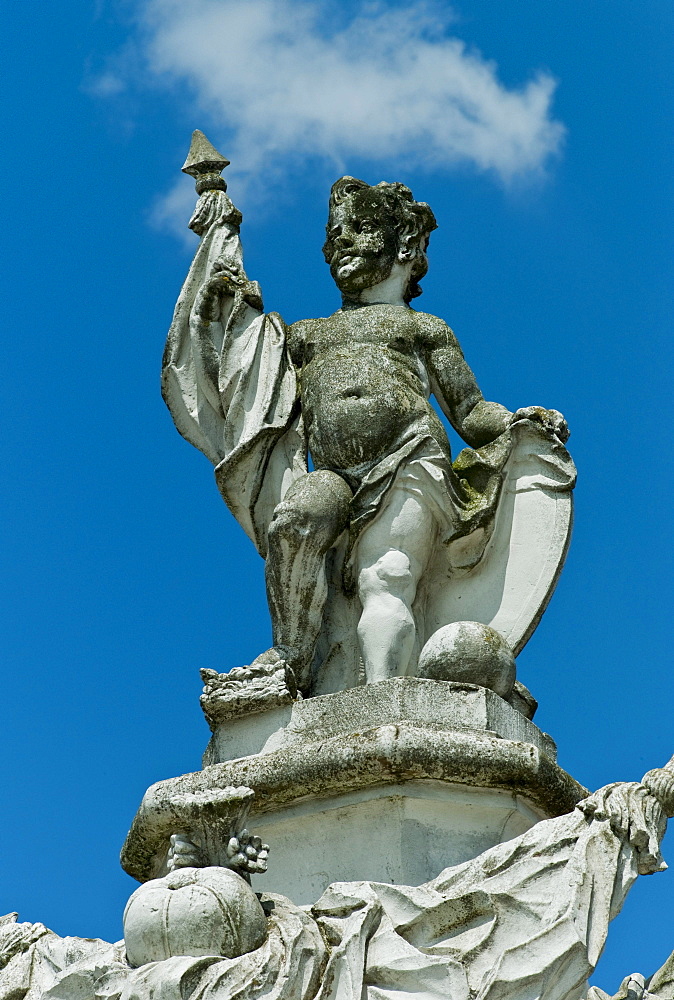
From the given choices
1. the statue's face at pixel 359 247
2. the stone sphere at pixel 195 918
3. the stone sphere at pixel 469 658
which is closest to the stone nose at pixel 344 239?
the statue's face at pixel 359 247

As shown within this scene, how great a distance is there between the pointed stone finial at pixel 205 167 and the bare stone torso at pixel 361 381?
1028 millimetres

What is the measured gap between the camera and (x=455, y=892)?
749cm

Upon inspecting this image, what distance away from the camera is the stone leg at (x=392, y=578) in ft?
29.0

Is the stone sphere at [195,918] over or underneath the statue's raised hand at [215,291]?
underneath

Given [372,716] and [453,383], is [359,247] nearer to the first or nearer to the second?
[453,383]

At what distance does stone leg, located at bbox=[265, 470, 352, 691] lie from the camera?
897 centimetres

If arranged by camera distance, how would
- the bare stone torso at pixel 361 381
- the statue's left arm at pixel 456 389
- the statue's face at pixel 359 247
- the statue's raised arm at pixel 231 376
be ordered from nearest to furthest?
1. the bare stone torso at pixel 361 381
2. the statue's raised arm at pixel 231 376
3. the statue's left arm at pixel 456 389
4. the statue's face at pixel 359 247

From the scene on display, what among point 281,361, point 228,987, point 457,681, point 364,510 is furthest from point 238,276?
point 228,987

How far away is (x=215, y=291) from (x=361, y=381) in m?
1.08

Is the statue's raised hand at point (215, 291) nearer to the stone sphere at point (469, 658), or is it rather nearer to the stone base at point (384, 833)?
the stone sphere at point (469, 658)

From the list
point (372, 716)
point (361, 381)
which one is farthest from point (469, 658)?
point (361, 381)

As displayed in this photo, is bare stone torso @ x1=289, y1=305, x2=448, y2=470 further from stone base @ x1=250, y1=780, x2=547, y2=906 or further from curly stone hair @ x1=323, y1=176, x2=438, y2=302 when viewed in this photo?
stone base @ x1=250, y1=780, x2=547, y2=906

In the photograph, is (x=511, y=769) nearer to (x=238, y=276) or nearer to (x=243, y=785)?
(x=243, y=785)

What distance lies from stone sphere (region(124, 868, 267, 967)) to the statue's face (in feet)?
12.6
